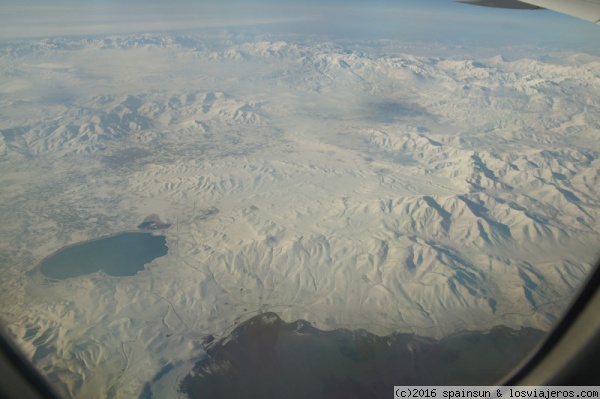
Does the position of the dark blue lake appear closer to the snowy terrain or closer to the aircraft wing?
the snowy terrain

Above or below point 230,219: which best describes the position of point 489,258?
above

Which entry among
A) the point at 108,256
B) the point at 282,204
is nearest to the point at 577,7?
the point at 108,256

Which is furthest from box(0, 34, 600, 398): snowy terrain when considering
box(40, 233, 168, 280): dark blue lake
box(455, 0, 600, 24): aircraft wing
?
box(455, 0, 600, 24): aircraft wing

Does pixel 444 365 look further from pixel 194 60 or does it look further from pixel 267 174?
pixel 194 60

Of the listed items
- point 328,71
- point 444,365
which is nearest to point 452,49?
point 328,71

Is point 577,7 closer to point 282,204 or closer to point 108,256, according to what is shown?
point 108,256
